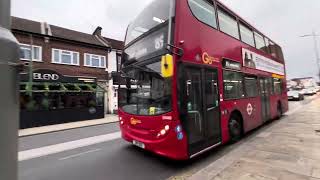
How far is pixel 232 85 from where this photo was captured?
7.64 metres

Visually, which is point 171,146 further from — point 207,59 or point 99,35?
point 99,35

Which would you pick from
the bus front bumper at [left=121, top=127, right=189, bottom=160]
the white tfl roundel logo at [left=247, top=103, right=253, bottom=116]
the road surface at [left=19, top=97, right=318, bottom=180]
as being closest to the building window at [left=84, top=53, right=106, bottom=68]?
the road surface at [left=19, top=97, right=318, bottom=180]

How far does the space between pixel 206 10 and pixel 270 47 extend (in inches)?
284

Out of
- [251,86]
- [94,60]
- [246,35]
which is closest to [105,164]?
[251,86]

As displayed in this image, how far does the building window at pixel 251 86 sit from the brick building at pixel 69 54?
1419 cm

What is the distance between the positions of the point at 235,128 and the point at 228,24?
3386 mm

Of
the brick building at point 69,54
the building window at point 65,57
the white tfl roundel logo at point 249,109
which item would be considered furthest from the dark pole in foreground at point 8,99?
the building window at point 65,57

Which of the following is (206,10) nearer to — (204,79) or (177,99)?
(204,79)

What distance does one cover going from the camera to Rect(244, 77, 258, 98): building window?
8.63 metres

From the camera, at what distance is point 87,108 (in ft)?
65.5

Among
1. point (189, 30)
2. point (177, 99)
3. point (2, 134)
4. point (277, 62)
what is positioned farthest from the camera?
point (277, 62)

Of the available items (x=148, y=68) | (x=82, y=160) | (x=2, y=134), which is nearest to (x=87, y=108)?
(x=82, y=160)

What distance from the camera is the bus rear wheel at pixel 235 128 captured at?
24.6 ft

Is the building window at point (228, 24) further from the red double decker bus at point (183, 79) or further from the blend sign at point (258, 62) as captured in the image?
the blend sign at point (258, 62)
